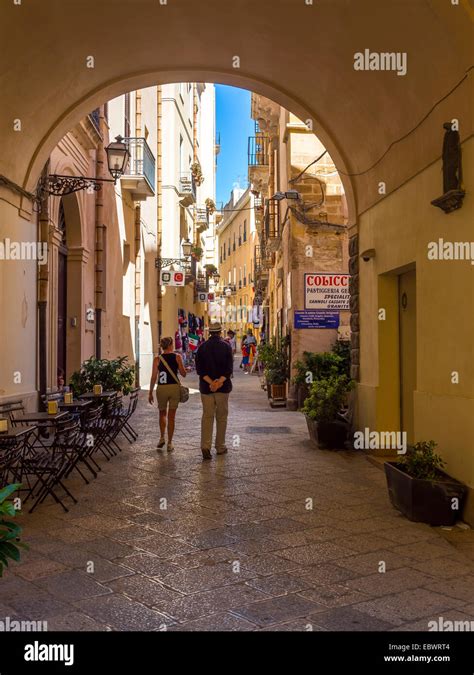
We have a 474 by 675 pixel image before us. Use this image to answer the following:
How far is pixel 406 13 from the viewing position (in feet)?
20.5

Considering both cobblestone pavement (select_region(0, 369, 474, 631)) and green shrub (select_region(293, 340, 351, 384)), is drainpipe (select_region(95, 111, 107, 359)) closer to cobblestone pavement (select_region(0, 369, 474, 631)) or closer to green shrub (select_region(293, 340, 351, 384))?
green shrub (select_region(293, 340, 351, 384))

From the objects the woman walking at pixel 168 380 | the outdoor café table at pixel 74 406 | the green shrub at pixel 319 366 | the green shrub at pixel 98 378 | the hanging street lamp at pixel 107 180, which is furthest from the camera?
the green shrub at pixel 319 366

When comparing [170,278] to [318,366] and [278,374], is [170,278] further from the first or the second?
[318,366]

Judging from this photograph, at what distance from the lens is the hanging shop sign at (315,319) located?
13750mm

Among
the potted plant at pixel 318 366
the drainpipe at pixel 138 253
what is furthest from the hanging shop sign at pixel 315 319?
the drainpipe at pixel 138 253

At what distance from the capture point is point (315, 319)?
1377cm

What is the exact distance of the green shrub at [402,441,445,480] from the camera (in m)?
5.62

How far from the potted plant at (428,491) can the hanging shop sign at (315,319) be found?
803cm

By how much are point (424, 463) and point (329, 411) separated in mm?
3803

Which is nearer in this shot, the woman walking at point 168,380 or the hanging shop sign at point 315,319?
the woman walking at point 168,380

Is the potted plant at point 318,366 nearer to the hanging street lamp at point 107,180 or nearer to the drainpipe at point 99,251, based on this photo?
the drainpipe at point 99,251

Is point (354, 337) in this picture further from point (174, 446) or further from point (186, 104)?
point (186, 104)

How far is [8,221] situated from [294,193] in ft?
22.0
